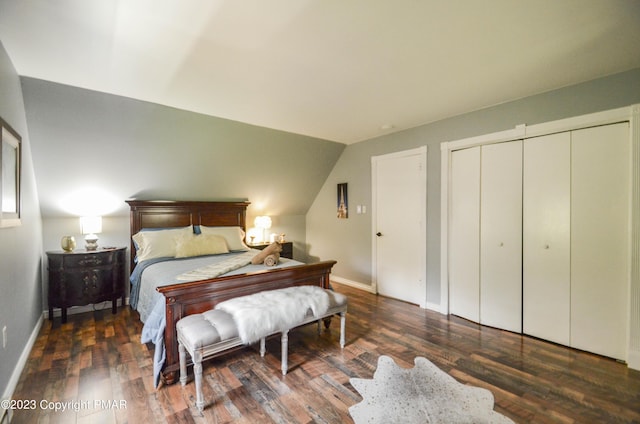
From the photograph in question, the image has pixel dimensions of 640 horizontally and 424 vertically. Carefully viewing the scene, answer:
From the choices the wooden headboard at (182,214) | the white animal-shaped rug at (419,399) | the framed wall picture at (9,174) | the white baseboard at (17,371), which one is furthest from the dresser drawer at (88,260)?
the white animal-shaped rug at (419,399)

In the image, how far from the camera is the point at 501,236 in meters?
2.97

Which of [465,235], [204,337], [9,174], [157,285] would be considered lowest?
[204,337]

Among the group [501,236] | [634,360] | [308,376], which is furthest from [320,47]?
[634,360]

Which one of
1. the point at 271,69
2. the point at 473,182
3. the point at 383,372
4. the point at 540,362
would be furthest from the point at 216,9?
the point at 540,362

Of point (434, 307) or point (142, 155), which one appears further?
point (434, 307)

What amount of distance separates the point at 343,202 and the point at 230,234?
190 cm

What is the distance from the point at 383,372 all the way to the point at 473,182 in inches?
90.0

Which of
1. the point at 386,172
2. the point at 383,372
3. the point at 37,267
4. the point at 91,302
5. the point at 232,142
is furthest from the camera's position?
the point at 386,172

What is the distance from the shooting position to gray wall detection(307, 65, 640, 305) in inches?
94.3

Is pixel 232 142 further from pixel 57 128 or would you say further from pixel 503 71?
pixel 503 71

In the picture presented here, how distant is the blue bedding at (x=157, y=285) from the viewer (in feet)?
6.41

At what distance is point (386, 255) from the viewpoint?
4.06 m

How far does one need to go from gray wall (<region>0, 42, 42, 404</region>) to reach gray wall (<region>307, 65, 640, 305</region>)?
12.3 feet

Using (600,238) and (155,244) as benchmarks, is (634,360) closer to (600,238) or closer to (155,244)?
(600,238)
